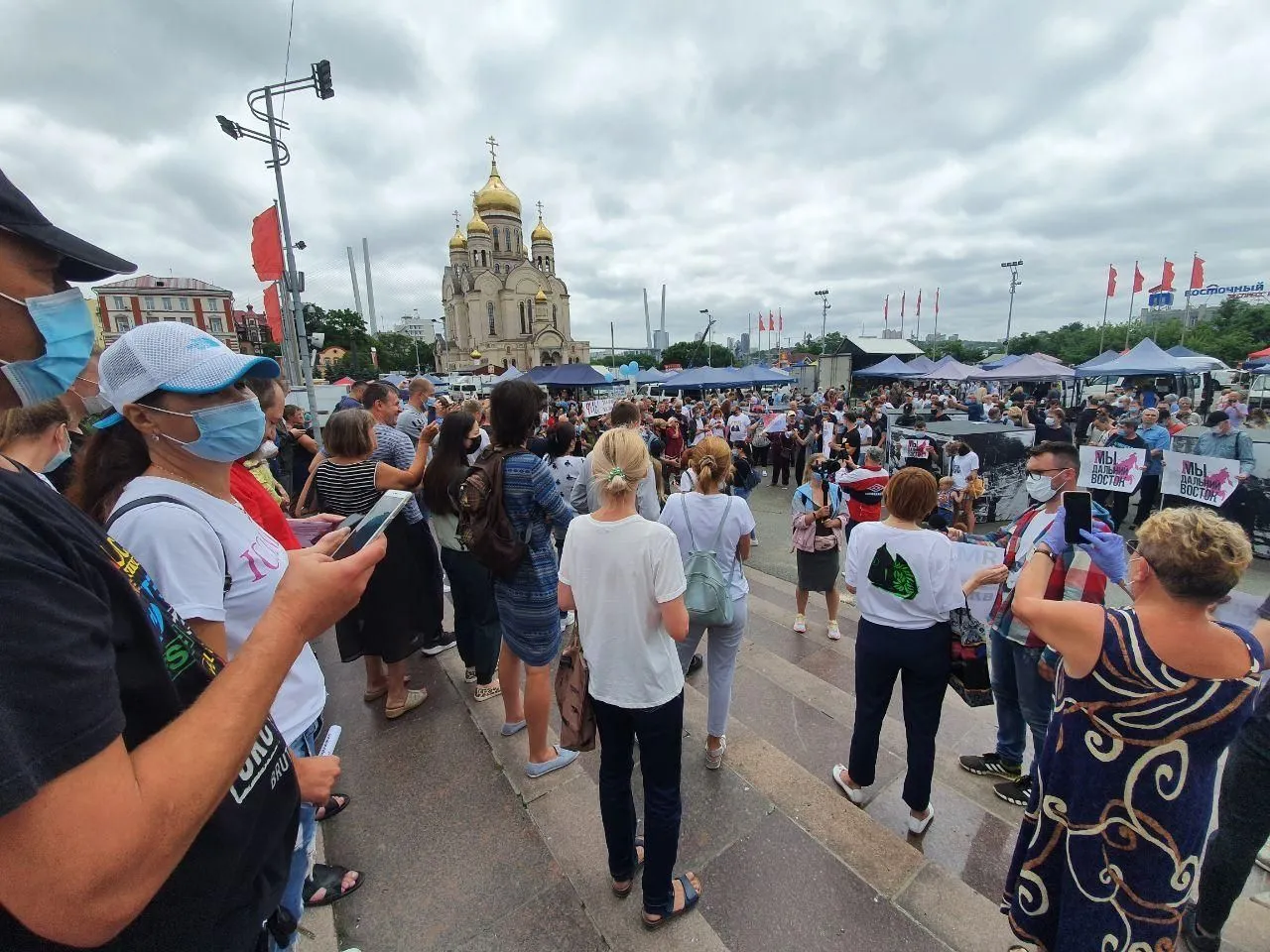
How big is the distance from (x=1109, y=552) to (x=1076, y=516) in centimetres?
20

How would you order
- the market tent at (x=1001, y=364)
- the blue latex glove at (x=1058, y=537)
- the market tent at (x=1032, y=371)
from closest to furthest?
the blue latex glove at (x=1058, y=537) < the market tent at (x=1032, y=371) < the market tent at (x=1001, y=364)

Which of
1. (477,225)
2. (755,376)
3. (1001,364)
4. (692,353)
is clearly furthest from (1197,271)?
(477,225)

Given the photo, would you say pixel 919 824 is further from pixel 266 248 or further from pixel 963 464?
pixel 266 248

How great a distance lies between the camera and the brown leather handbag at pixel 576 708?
2260 millimetres

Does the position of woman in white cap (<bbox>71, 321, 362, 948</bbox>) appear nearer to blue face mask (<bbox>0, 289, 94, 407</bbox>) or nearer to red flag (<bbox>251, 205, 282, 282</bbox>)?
blue face mask (<bbox>0, 289, 94, 407</bbox>)

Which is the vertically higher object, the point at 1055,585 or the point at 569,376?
the point at 569,376

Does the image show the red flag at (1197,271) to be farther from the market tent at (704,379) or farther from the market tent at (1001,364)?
the market tent at (704,379)

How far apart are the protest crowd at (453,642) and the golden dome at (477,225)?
60008 millimetres

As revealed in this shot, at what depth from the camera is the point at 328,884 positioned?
220 cm

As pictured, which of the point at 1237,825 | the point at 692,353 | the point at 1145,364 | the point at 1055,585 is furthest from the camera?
the point at 692,353

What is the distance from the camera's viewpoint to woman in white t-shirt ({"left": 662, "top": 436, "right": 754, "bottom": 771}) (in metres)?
2.92

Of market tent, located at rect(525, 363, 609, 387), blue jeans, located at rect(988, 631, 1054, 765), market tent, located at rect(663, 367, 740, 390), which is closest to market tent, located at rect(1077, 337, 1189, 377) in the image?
market tent, located at rect(663, 367, 740, 390)

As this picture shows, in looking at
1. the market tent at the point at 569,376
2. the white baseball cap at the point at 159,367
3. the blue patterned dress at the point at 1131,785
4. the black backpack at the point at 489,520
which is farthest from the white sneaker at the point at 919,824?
the market tent at the point at 569,376

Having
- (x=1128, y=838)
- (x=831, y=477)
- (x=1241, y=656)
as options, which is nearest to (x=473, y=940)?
(x=1128, y=838)
